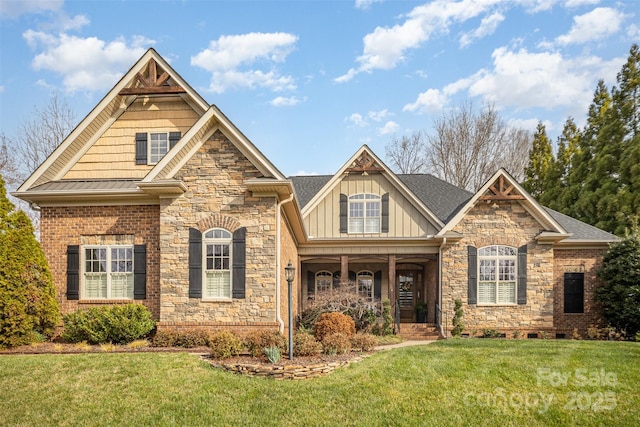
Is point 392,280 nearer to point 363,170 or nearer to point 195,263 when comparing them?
point 363,170

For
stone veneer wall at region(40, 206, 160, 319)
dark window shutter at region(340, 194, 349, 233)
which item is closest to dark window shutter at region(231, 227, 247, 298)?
stone veneer wall at region(40, 206, 160, 319)

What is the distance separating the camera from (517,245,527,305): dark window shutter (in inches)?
602

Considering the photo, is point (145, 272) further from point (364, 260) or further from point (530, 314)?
point (530, 314)

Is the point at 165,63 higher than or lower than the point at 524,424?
higher

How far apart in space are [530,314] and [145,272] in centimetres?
1261

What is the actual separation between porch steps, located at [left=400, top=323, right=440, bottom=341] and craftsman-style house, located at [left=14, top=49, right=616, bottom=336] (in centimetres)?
33

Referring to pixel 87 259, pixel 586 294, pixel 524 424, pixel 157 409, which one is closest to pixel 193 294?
pixel 87 259

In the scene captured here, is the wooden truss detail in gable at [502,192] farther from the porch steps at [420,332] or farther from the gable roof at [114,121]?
the gable roof at [114,121]

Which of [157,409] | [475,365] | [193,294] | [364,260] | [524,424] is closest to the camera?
[524,424]

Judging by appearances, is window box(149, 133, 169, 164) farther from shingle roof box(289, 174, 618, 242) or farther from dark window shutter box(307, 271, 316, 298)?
dark window shutter box(307, 271, 316, 298)

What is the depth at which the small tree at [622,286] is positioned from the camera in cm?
1453

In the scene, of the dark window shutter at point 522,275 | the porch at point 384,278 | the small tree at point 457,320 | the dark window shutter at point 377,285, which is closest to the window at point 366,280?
the porch at point 384,278

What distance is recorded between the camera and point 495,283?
611 inches

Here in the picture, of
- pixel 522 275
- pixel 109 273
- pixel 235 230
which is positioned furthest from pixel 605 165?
pixel 109 273
